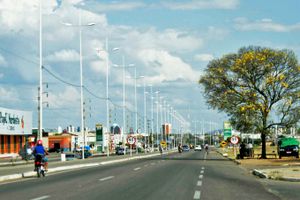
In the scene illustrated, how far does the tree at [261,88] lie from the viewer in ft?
191

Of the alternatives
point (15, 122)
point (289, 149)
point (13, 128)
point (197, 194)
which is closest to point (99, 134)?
point (15, 122)

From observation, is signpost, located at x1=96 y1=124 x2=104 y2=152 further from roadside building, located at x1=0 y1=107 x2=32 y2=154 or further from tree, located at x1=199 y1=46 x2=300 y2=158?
tree, located at x1=199 y1=46 x2=300 y2=158

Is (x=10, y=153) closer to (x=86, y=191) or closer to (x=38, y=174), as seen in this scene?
(x=38, y=174)

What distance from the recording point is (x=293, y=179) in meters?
26.4

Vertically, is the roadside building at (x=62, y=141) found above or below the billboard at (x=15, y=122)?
below

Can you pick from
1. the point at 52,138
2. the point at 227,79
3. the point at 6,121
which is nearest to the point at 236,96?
the point at 227,79

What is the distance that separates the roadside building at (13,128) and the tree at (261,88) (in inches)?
1708

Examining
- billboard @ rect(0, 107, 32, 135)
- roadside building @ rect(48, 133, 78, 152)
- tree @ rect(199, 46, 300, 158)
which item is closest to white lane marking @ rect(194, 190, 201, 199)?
tree @ rect(199, 46, 300, 158)

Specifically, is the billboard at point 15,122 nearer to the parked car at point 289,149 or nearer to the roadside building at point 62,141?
the parked car at point 289,149

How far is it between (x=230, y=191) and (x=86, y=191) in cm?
506

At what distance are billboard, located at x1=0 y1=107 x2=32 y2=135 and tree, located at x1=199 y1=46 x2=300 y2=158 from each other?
4287 centimetres

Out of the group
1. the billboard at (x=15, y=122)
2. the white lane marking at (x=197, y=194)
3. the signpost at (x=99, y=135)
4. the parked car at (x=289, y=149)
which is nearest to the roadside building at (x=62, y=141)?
the signpost at (x=99, y=135)

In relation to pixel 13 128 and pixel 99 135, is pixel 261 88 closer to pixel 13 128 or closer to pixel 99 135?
pixel 13 128

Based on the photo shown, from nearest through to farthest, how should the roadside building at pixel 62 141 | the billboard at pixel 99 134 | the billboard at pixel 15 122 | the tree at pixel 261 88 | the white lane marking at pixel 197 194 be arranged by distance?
the white lane marking at pixel 197 194 → the tree at pixel 261 88 → the billboard at pixel 15 122 → the billboard at pixel 99 134 → the roadside building at pixel 62 141
